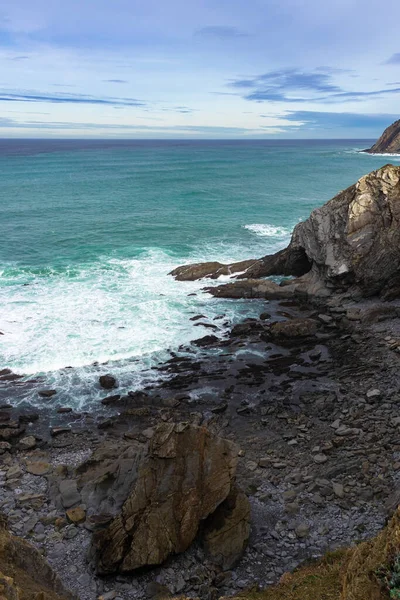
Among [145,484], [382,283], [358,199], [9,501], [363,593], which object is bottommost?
[9,501]

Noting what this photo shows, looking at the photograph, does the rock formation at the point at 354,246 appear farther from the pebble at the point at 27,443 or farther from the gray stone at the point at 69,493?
the gray stone at the point at 69,493

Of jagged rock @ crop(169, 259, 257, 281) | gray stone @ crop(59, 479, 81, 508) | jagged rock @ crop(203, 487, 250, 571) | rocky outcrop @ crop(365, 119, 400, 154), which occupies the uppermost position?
rocky outcrop @ crop(365, 119, 400, 154)

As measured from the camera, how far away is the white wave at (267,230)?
2306 inches

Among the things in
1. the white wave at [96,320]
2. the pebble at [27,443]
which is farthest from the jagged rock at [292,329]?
the pebble at [27,443]

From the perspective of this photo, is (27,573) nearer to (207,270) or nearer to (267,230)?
(207,270)

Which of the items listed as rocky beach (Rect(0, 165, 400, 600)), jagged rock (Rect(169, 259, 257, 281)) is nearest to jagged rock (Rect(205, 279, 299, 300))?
rocky beach (Rect(0, 165, 400, 600))

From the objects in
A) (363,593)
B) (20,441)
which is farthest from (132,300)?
(363,593)

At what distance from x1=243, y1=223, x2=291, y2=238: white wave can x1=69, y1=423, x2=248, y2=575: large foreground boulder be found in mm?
44747

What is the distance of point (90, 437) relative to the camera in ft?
73.0

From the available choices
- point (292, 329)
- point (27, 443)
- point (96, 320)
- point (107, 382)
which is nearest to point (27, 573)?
point (27, 443)

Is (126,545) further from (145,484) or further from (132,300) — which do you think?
(132,300)

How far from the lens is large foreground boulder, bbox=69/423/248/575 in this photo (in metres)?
14.5

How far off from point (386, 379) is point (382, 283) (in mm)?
11719

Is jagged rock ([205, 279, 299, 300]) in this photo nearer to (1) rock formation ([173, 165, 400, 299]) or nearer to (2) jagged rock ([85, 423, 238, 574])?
(1) rock formation ([173, 165, 400, 299])
